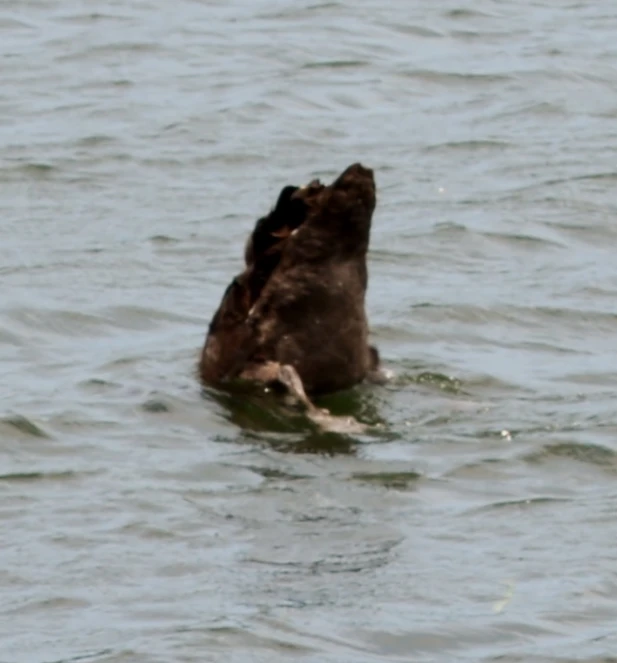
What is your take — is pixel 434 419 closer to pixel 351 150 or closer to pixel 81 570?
pixel 81 570

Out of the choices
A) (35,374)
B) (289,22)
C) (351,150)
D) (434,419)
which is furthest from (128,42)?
(434,419)

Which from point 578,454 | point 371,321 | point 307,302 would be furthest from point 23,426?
point 371,321

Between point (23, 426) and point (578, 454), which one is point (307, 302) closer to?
point (23, 426)

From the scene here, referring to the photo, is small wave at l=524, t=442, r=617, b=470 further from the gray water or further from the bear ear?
the bear ear

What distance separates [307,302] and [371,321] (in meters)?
1.90

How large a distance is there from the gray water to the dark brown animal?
22cm

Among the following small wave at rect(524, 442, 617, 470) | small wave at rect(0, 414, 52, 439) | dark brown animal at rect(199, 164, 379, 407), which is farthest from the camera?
dark brown animal at rect(199, 164, 379, 407)

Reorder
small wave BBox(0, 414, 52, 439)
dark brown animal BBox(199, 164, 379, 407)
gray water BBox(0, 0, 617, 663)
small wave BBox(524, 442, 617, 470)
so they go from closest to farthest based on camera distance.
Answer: gray water BBox(0, 0, 617, 663) → small wave BBox(524, 442, 617, 470) → small wave BBox(0, 414, 52, 439) → dark brown animal BBox(199, 164, 379, 407)

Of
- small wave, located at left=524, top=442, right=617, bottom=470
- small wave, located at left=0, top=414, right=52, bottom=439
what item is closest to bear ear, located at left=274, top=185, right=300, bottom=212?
small wave, located at left=0, top=414, right=52, bottom=439

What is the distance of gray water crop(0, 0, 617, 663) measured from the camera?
8.34 m

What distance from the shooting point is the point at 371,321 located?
13086mm

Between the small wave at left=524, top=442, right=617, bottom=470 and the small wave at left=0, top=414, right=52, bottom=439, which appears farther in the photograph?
the small wave at left=0, top=414, right=52, bottom=439

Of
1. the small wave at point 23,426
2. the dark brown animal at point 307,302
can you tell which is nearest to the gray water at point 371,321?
the small wave at point 23,426

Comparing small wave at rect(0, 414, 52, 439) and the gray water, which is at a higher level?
the gray water
